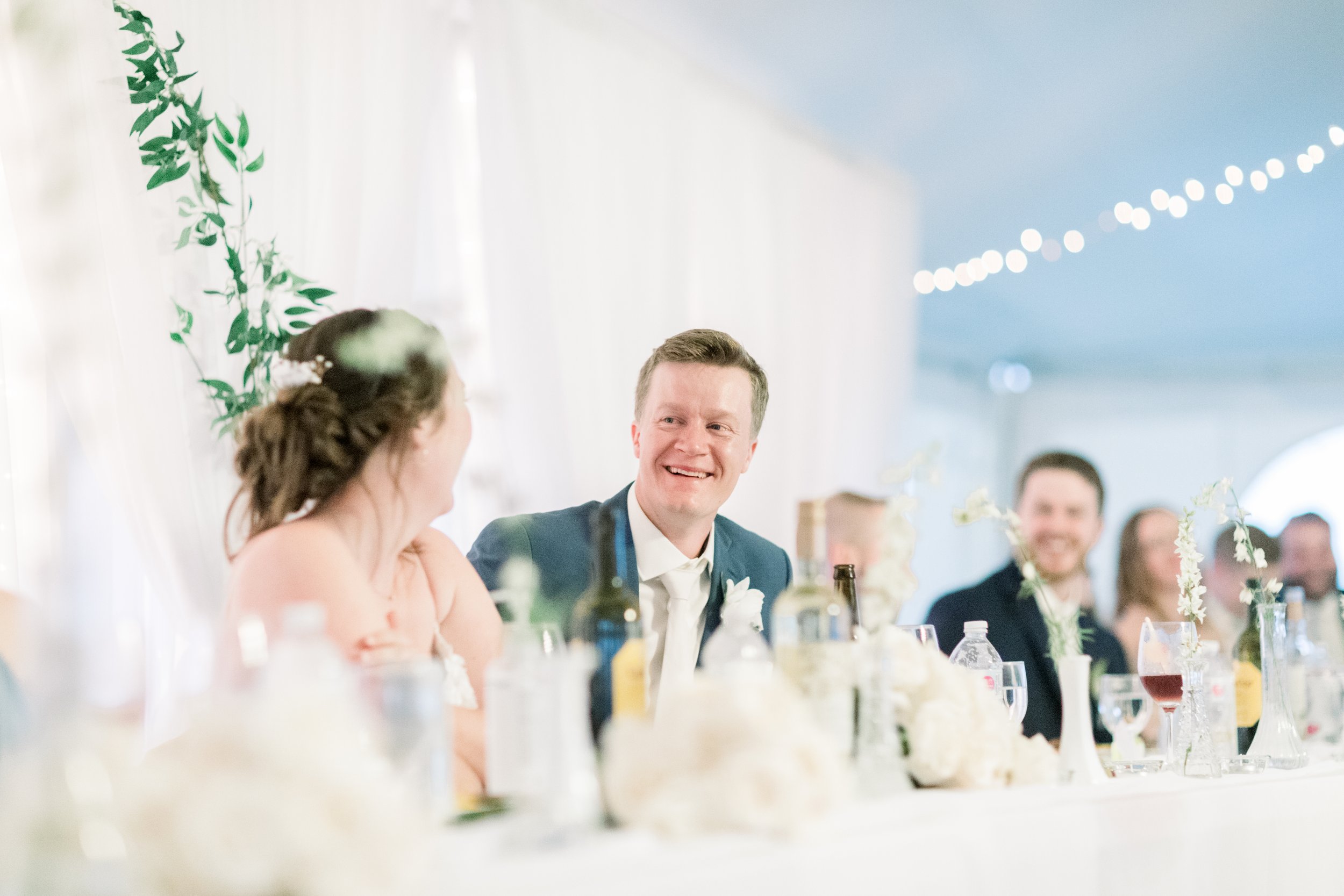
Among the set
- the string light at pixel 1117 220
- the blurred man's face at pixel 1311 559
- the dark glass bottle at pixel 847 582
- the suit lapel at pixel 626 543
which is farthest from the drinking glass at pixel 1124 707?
the string light at pixel 1117 220

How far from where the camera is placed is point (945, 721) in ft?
3.93

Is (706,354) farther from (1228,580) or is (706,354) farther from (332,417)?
(1228,580)

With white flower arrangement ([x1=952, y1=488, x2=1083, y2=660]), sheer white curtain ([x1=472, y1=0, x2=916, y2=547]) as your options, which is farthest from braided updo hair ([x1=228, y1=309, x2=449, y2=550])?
sheer white curtain ([x1=472, y1=0, x2=916, y2=547])

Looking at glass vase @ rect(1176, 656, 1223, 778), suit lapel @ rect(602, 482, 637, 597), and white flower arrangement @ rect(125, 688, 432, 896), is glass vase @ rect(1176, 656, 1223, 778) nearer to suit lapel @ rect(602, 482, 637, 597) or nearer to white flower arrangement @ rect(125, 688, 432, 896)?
suit lapel @ rect(602, 482, 637, 597)

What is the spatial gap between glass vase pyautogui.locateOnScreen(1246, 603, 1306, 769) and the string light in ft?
9.64

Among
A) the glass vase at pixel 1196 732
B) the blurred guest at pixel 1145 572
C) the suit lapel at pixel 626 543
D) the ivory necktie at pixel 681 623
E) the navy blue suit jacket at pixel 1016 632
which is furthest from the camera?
the blurred guest at pixel 1145 572

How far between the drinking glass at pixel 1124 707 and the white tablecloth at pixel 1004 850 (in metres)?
0.11

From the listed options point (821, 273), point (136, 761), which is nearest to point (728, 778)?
point (136, 761)

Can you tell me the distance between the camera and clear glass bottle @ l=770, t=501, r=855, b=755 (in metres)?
1.13

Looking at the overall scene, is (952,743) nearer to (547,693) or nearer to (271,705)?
(547,693)

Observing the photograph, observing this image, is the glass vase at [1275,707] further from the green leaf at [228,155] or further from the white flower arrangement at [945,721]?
the green leaf at [228,155]

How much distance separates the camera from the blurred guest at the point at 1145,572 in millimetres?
3299

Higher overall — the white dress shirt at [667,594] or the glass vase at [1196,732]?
the white dress shirt at [667,594]

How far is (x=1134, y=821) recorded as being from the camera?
4.33 feet
